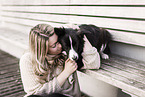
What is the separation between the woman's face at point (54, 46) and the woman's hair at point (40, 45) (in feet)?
0.13

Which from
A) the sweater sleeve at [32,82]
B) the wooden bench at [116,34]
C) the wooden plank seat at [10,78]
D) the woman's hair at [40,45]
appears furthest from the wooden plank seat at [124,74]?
the wooden plank seat at [10,78]

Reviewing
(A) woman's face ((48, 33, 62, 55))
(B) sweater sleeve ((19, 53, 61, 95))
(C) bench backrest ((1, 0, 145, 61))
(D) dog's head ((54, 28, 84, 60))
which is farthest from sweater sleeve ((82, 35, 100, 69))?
(C) bench backrest ((1, 0, 145, 61))

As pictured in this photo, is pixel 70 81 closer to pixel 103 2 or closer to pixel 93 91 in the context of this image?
pixel 93 91

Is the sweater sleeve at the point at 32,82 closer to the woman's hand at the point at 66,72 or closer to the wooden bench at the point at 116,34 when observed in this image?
the woman's hand at the point at 66,72

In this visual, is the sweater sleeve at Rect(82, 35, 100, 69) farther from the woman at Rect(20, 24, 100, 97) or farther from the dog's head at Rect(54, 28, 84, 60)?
the dog's head at Rect(54, 28, 84, 60)

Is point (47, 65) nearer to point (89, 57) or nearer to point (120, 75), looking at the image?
point (89, 57)

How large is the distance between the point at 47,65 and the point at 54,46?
236 millimetres

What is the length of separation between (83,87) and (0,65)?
7.01ft

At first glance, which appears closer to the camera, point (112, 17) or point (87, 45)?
point (87, 45)

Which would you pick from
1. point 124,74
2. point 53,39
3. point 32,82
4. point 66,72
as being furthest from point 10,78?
point 124,74

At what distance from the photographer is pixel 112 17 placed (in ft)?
7.36

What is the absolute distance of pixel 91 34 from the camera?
188cm

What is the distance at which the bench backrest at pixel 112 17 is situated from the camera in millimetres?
1969

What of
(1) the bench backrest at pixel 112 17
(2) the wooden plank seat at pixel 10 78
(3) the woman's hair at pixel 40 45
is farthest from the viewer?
(2) the wooden plank seat at pixel 10 78
